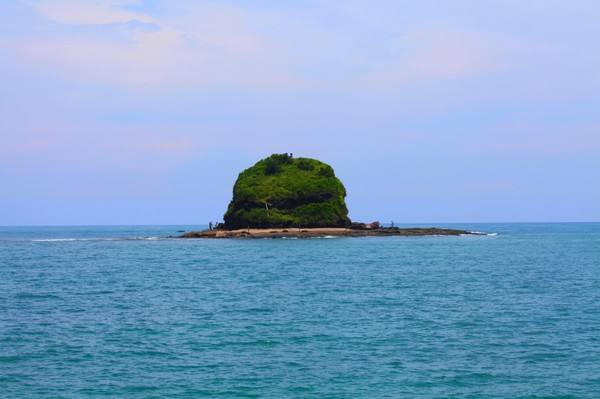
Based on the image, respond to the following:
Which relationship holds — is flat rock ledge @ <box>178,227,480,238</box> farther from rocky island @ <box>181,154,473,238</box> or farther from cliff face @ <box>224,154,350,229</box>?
cliff face @ <box>224,154,350,229</box>

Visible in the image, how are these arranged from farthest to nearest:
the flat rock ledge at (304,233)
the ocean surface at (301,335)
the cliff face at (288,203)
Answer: the cliff face at (288,203) → the flat rock ledge at (304,233) → the ocean surface at (301,335)

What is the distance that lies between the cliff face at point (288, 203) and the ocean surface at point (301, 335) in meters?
85.5

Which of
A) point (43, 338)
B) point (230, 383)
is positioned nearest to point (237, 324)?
point (43, 338)

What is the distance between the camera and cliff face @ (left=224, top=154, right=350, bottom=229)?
513 feet

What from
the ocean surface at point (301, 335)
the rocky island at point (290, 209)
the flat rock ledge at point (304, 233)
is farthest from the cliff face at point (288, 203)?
the ocean surface at point (301, 335)

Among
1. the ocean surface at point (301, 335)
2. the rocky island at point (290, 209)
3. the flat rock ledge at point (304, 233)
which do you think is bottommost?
the ocean surface at point (301, 335)

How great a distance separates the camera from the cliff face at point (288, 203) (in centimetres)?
15625

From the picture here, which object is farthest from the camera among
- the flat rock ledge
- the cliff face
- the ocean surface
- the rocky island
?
the cliff face

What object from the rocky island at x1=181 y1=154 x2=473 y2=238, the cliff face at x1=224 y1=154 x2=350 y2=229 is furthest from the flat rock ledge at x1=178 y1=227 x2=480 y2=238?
the cliff face at x1=224 y1=154 x2=350 y2=229

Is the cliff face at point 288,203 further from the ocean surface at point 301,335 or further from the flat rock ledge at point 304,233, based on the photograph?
the ocean surface at point 301,335

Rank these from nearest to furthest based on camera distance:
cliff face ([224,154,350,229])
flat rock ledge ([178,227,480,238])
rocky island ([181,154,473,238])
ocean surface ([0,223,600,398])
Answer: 1. ocean surface ([0,223,600,398])
2. flat rock ledge ([178,227,480,238])
3. rocky island ([181,154,473,238])
4. cliff face ([224,154,350,229])

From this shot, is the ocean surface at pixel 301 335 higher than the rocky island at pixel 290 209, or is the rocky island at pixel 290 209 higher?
the rocky island at pixel 290 209

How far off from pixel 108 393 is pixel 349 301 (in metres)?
25.0

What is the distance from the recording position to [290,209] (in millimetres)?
159375
